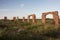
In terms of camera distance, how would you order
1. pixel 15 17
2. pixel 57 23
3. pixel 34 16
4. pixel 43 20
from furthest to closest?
pixel 15 17 < pixel 34 16 < pixel 43 20 < pixel 57 23

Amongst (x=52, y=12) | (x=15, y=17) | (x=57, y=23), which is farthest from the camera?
(x=15, y=17)

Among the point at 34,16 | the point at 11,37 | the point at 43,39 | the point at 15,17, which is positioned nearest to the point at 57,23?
the point at 34,16

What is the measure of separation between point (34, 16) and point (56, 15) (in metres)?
7.20

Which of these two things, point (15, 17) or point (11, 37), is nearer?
point (11, 37)

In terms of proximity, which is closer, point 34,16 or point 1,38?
point 1,38

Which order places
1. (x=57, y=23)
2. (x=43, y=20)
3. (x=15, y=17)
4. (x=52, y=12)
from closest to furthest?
(x=57, y=23), (x=52, y=12), (x=43, y=20), (x=15, y=17)

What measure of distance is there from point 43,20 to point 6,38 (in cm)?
1336

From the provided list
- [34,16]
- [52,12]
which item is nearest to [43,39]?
[52,12]

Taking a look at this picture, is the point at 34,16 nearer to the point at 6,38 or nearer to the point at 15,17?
the point at 15,17

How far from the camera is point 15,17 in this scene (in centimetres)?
3384

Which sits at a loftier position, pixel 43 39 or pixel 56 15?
pixel 56 15

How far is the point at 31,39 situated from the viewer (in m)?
9.25

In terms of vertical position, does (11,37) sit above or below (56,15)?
below

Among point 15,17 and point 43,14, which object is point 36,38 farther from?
point 15,17
